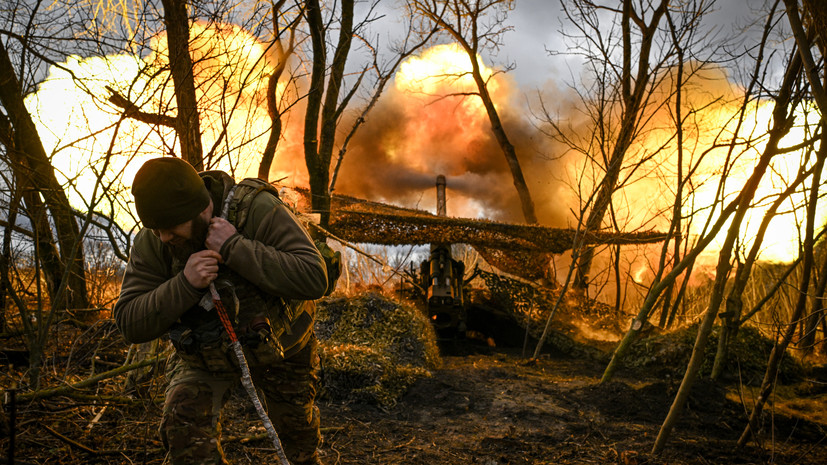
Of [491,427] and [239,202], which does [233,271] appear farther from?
[491,427]

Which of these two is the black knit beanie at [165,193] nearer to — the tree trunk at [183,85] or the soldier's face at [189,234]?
the soldier's face at [189,234]

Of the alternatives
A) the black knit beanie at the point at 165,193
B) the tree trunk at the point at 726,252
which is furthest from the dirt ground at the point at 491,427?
the black knit beanie at the point at 165,193

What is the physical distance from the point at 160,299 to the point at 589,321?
785 centimetres

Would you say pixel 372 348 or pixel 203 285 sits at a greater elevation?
pixel 203 285

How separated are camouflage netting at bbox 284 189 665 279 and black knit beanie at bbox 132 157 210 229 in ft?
20.1

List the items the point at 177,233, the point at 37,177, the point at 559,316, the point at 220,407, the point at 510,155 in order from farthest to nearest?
the point at 510,155 → the point at 559,316 → the point at 37,177 → the point at 220,407 → the point at 177,233

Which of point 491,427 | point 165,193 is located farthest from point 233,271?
point 491,427

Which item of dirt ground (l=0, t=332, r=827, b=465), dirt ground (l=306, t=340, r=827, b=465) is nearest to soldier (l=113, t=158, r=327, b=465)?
dirt ground (l=0, t=332, r=827, b=465)

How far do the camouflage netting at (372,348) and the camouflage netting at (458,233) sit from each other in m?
2.20

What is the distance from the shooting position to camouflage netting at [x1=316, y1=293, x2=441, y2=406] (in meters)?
4.94

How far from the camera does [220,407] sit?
218 centimetres

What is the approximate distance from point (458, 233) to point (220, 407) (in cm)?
738

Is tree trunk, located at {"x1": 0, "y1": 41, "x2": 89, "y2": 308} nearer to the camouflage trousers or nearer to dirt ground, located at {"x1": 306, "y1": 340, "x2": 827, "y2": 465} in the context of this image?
the camouflage trousers

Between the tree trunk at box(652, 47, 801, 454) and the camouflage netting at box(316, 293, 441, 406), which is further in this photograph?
the camouflage netting at box(316, 293, 441, 406)
